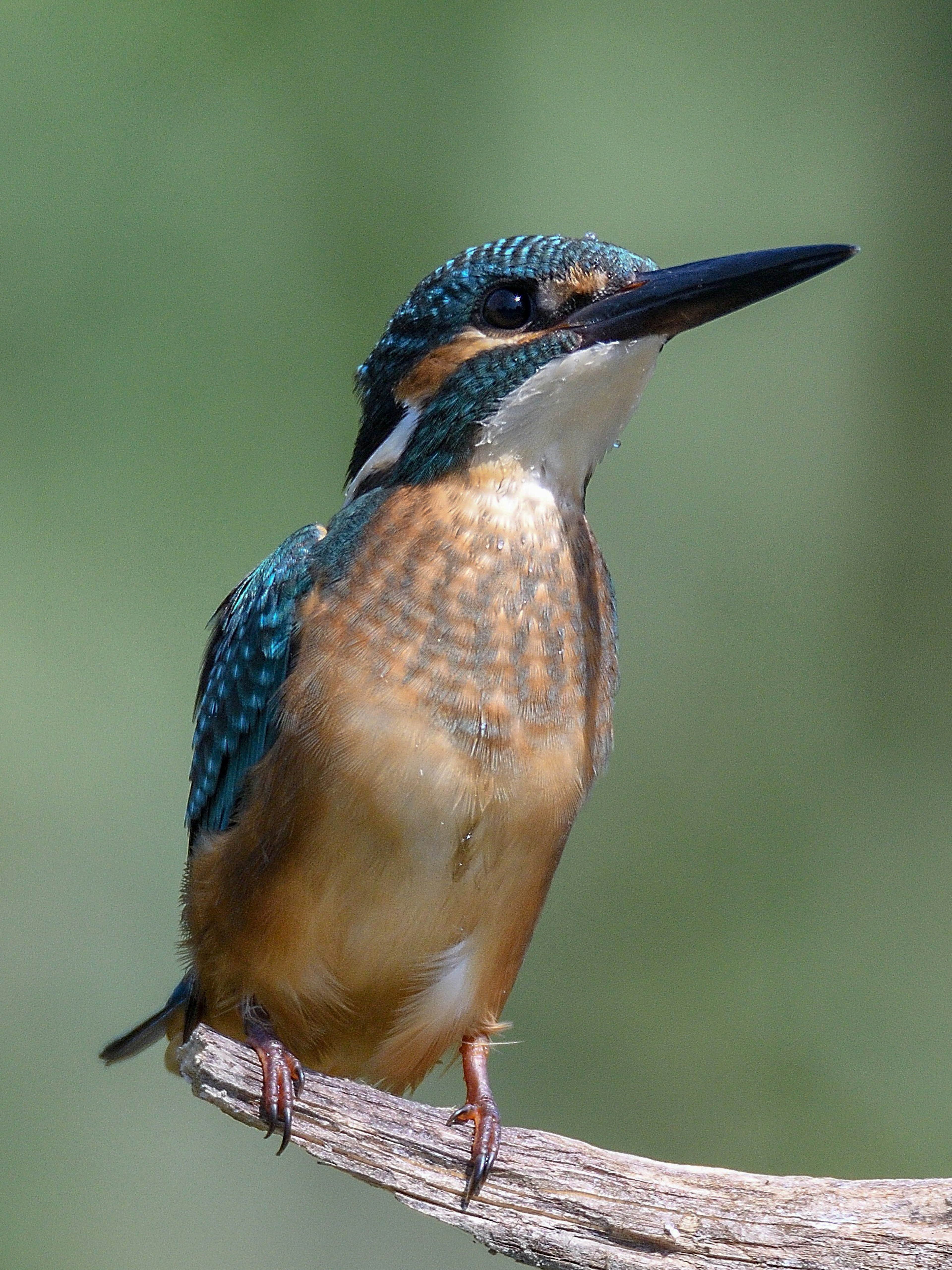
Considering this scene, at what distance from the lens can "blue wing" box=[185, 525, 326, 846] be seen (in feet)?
8.19

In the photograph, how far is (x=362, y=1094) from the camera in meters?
2.22

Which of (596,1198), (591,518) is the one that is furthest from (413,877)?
(591,518)

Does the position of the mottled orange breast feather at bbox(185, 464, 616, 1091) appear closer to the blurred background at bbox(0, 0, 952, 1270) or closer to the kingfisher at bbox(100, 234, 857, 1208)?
the kingfisher at bbox(100, 234, 857, 1208)

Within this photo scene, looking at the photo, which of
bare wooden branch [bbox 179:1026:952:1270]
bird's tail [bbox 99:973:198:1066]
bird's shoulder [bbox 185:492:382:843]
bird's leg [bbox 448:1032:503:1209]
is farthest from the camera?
bird's tail [bbox 99:973:198:1066]

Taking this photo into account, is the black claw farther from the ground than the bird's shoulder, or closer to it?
closer to it

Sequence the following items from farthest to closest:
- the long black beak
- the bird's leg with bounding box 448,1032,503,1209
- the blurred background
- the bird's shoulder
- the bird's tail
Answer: the blurred background < the bird's tail < the bird's shoulder < the long black beak < the bird's leg with bounding box 448,1032,503,1209

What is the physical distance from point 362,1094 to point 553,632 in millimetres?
858

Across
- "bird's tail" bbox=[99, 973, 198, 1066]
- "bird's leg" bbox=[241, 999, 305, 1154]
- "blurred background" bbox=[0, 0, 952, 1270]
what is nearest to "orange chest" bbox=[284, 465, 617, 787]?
"bird's leg" bbox=[241, 999, 305, 1154]

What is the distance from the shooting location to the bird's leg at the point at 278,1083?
7.32 ft

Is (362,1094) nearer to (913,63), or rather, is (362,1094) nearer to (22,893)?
(22,893)

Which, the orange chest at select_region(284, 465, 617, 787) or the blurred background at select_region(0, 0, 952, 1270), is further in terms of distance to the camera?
the blurred background at select_region(0, 0, 952, 1270)

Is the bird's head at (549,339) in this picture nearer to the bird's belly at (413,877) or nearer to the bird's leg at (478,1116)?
the bird's belly at (413,877)

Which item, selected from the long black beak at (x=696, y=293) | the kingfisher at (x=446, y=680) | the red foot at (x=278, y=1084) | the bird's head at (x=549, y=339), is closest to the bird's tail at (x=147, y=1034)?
the kingfisher at (x=446, y=680)

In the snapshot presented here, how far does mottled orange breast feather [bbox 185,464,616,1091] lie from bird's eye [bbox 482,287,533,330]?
0.27 meters
